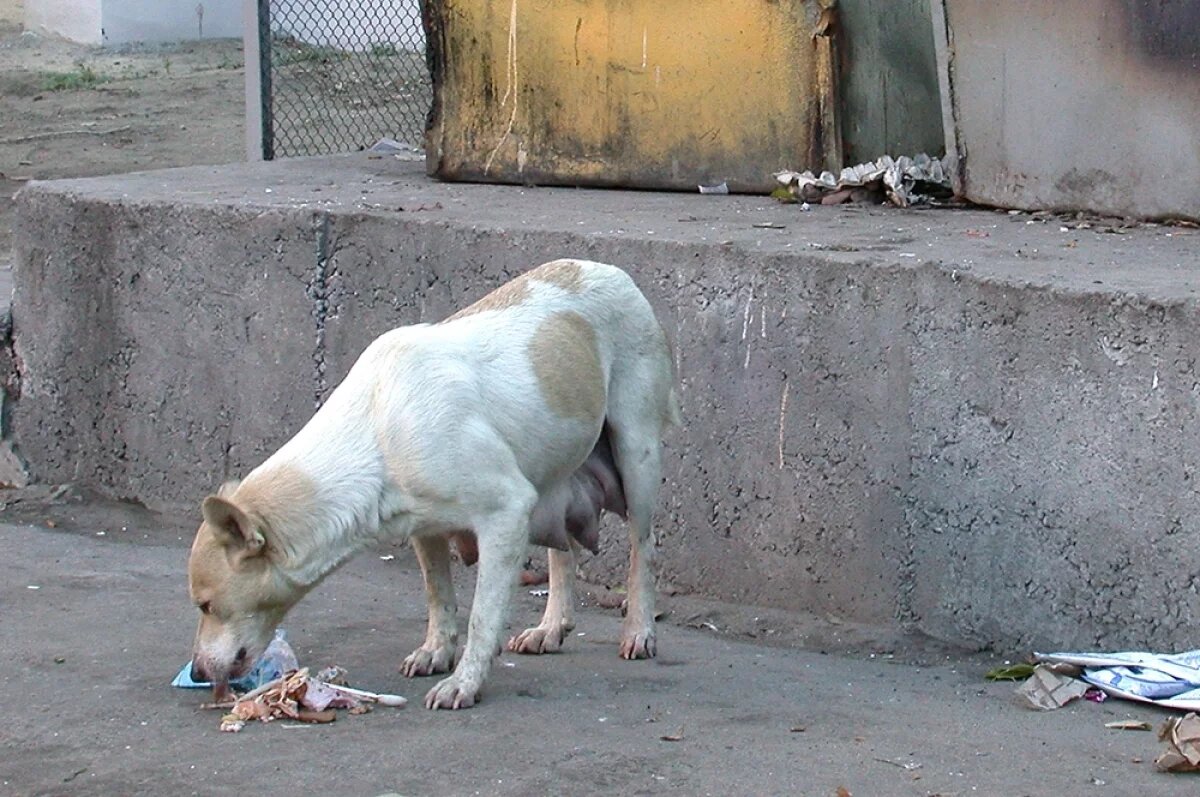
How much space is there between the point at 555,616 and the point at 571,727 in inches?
32.3

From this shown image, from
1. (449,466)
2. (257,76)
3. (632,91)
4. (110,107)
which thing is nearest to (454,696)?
(449,466)

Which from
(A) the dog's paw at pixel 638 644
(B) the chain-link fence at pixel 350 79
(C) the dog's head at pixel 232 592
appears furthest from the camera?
(B) the chain-link fence at pixel 350 79

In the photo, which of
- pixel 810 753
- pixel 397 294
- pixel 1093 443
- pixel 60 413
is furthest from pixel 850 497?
pixel 60 413

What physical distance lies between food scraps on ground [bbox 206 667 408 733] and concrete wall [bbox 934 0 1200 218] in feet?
9.34

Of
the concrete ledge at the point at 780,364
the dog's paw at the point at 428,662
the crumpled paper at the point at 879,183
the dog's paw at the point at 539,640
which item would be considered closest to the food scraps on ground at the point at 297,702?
the dog's paw at the point at 428,662

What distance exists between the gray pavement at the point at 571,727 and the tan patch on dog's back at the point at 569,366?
0.73 metres

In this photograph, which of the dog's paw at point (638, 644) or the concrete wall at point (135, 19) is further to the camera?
the concrete wall at point (135, 19)

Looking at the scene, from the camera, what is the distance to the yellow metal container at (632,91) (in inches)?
260

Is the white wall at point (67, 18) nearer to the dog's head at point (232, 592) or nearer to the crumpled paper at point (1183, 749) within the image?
the dog's head at point (232, 592)

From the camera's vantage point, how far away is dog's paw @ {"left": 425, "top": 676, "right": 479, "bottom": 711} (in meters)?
4.45

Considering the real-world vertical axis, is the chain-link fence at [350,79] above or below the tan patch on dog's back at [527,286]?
above

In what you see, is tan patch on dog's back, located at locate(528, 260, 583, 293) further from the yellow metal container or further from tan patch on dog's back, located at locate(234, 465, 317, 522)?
the yellow metal container

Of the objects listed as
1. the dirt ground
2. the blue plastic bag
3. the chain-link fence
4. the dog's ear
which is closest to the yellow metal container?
the blue plastic bag

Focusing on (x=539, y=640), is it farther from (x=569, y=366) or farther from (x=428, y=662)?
(x=569, y=366)
